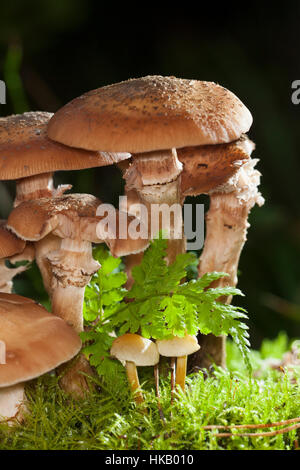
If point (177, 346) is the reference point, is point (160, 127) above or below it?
above

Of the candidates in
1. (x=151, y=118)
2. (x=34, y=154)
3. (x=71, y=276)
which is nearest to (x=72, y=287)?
(x=71, y=276)

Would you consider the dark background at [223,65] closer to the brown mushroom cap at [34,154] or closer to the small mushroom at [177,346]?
the brown mushroom cap at [34,154]

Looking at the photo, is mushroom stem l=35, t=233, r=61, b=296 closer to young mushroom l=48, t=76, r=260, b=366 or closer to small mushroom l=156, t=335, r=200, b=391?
young mushroom l=48, t=76, r=260, b=366

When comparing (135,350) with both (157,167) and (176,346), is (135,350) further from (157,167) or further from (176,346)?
(157,167)

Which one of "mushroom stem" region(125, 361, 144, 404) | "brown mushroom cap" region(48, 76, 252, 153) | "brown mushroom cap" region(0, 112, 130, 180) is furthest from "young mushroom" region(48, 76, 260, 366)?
"mushroom stem" region(125, 361, 144, 404)

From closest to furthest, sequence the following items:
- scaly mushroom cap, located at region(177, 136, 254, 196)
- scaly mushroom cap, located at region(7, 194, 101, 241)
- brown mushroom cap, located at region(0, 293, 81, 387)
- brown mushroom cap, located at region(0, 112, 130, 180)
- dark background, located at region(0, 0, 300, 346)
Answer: brown mushroom cap, located at region(0, 293, 81, 387) → scaly mushroom cap, located at region(7, 194, 101, 241) → brown mushroom cap, located at region(0, 112, 130, 180) → scaly mushroom cap, located at region(177, 136, 254, 196) → dark background, located at region(0, 0, 300, 346)

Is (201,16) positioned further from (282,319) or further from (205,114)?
(205,114)
